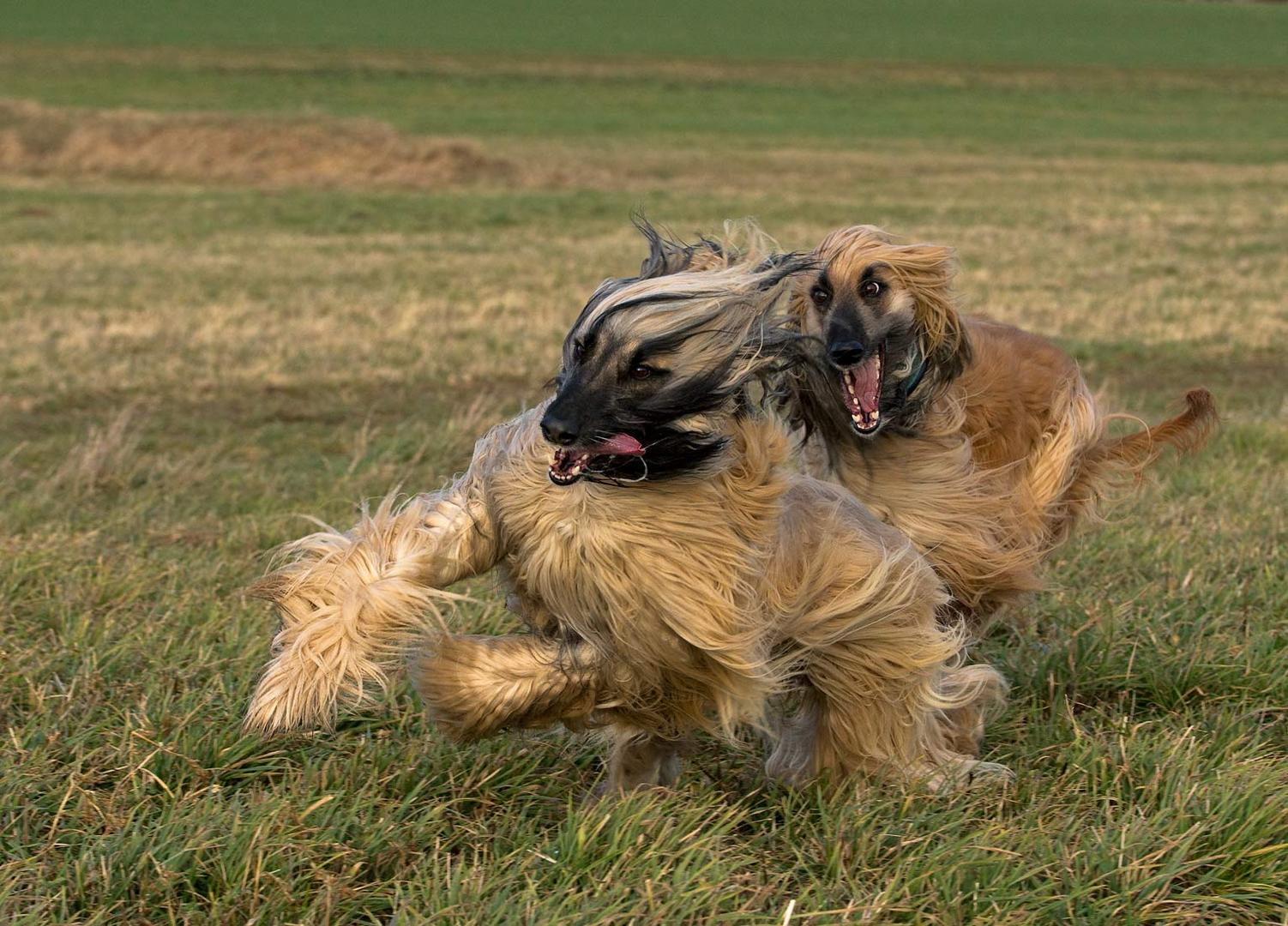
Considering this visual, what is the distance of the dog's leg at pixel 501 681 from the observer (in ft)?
9.70

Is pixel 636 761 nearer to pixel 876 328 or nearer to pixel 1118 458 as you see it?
pixel 876 328

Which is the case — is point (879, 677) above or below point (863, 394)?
below

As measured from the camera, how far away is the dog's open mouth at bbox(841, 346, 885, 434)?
3943 millimetres

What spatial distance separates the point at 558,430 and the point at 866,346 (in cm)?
151

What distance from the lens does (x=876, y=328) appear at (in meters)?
4.03

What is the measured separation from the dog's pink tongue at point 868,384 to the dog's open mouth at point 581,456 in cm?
135

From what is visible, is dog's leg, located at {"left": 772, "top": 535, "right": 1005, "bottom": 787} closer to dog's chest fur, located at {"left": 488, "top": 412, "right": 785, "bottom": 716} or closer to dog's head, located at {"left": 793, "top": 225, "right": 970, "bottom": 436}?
dog's chest fur, located at {"left": 488, "top": 412, "right": 785, "bottom": 716}

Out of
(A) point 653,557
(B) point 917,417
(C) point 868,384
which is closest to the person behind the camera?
(A) point 653,557

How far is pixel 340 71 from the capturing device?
149ft

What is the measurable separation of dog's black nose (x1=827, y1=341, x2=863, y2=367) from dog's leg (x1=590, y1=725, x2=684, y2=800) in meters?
1.10

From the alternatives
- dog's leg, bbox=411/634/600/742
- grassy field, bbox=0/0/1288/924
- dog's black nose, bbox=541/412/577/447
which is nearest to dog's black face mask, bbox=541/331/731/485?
dog's black nose, bbox=541/412/577/447

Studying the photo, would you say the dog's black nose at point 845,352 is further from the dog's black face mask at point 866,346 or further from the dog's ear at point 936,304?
the dog's ear at point 936,304

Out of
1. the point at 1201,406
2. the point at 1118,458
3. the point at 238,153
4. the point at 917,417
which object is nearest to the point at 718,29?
the point at 238,153

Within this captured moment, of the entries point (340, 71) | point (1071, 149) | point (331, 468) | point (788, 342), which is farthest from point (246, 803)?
point (340, 71)
